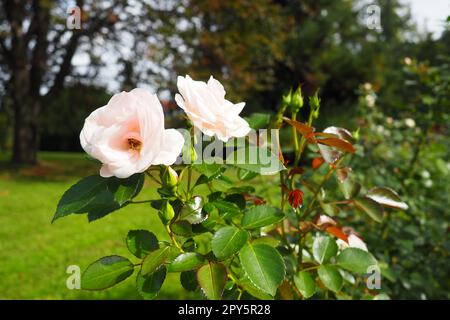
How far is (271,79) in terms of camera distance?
12.3m

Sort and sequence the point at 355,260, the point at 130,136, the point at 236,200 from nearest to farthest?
1. the point at 130,136
2. the point at 236,200
3. the point at 355,260

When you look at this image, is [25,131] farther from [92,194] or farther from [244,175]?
[92,194]

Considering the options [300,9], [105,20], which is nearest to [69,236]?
[105,20]

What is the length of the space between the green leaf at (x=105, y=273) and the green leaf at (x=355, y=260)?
18.8 inches

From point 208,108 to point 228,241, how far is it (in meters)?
0.23

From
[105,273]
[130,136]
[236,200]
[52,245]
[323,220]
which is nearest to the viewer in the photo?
[130,136]

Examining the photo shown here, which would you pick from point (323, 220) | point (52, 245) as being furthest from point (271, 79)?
point (323, 220)

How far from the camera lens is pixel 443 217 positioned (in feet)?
7.31

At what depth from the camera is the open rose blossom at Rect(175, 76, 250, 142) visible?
0.76m

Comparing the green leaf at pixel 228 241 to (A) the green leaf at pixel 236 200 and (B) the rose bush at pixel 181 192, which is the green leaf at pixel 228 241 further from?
(A) the green leaf at pixel 236 200

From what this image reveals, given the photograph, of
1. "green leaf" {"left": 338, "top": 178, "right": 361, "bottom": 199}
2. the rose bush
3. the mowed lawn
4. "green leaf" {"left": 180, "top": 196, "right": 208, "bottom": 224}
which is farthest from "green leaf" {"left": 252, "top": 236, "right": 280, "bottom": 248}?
the mowed lawn

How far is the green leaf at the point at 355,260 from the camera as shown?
1.01 metres

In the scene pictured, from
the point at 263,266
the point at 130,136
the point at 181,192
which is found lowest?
the point at 263,266
